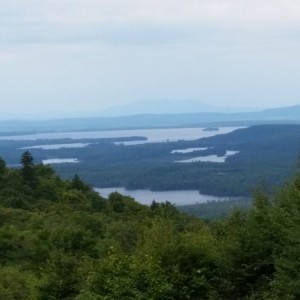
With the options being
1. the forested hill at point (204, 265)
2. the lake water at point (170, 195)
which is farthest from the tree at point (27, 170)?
the lake water at point (170, 195)

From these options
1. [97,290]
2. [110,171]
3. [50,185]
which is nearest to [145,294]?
[97,290]

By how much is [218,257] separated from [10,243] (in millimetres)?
10346

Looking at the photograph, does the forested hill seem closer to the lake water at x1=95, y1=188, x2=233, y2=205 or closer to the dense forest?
the dense forest

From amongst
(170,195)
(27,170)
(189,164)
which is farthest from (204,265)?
(189,164)

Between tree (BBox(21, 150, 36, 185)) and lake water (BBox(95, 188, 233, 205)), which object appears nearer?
tree (BBox(21, 150, 36, 185))

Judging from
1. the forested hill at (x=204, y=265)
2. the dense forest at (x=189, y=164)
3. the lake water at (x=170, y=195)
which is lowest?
the lake water at (x=170, y=195)

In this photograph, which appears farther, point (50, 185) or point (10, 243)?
point (50, 185)

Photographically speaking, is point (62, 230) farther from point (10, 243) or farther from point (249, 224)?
point (249, 224)

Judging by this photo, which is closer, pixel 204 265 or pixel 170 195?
pixel 204 265

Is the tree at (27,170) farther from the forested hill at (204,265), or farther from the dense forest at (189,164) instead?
the dense forest at (189,164)

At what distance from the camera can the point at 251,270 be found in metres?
10.9

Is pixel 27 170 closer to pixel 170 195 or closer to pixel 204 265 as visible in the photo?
pixel 204 265

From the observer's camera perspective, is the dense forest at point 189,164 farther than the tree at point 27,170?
Yes

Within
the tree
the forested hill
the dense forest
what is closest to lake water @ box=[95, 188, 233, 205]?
the dense forest
